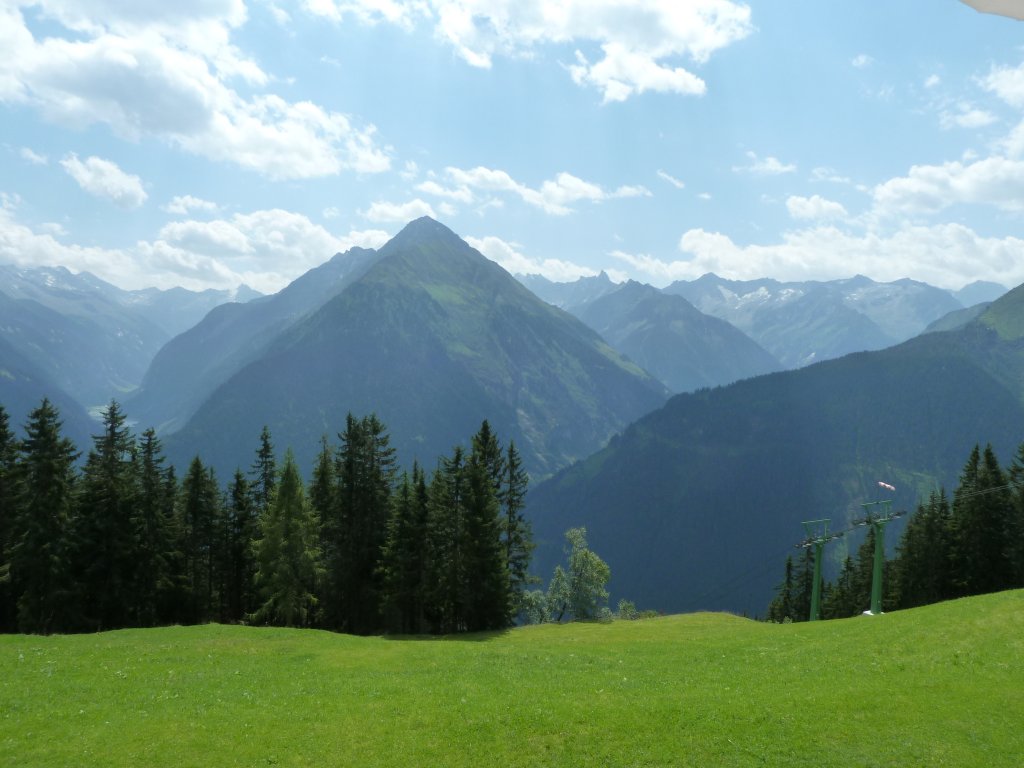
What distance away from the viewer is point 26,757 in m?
25.1

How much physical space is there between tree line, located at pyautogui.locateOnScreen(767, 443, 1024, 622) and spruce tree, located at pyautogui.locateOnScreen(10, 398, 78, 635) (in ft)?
298

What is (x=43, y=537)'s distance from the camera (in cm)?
6162

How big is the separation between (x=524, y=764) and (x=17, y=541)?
199 feet

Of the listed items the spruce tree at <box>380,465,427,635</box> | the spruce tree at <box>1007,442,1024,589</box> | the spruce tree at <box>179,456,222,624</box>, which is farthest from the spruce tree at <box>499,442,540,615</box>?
the spruce tree at <box>1007,442,1024,589</box>

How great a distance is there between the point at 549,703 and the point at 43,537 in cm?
5379

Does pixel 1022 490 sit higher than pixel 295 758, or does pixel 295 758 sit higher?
pixel 1022 490

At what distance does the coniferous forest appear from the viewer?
208ft

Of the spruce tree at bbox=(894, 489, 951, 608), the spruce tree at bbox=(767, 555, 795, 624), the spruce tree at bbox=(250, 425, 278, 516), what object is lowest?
the spruce tree at bbox=(767, 555, 795, 624)

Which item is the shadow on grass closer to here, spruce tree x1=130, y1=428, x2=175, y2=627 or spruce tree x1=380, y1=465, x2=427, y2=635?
spruce tree x1=380, y1=465, x2=427, y2=635

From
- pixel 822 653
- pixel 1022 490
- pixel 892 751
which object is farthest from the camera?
pixel 1022 490

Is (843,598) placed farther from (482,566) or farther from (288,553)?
(288,553)

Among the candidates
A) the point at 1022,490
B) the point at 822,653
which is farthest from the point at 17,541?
the point at 1022,490

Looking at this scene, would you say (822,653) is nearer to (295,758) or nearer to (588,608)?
(295,758)

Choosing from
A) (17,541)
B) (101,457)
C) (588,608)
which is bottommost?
(588,608)
